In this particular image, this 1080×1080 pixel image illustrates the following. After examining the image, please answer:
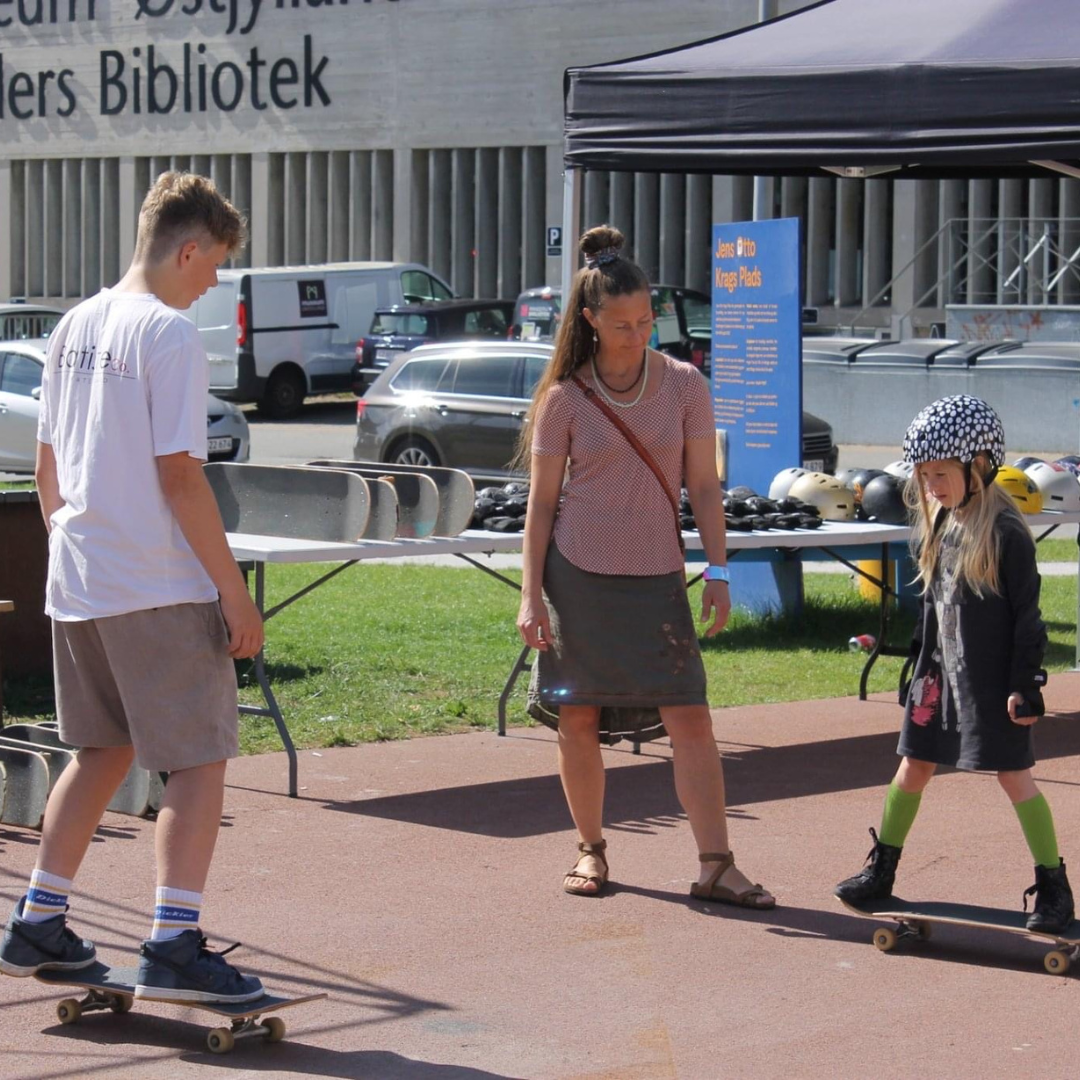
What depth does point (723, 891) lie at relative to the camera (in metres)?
5.58

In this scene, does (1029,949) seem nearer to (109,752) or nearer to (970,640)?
(970,640)

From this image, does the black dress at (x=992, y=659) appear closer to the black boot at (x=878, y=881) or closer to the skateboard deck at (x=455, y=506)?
the black boot at (x=878, y=881)

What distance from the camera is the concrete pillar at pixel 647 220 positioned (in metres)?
37.8

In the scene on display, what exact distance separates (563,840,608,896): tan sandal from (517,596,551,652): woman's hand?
0.67 metres

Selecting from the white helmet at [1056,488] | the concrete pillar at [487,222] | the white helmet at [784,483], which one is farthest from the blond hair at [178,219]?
the concrete pillar at [487,222]

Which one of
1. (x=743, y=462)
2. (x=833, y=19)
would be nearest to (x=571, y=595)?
(x=833, y=19)

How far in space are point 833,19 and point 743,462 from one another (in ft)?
11.5

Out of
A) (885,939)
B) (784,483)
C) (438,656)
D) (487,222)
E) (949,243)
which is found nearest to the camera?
(885,939)

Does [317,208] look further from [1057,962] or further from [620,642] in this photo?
[1057,962]

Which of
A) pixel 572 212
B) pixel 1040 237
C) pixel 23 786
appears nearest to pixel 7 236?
pixel 1040 237

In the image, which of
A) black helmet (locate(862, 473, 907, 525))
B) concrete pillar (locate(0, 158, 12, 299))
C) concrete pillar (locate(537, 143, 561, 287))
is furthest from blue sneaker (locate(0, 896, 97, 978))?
concrete pillar (locate(0, 158, 12, 299))

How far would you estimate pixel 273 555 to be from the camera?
22.9ft

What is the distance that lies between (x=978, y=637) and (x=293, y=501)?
11.8 ft

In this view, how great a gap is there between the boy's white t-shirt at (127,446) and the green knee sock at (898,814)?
2.03m
